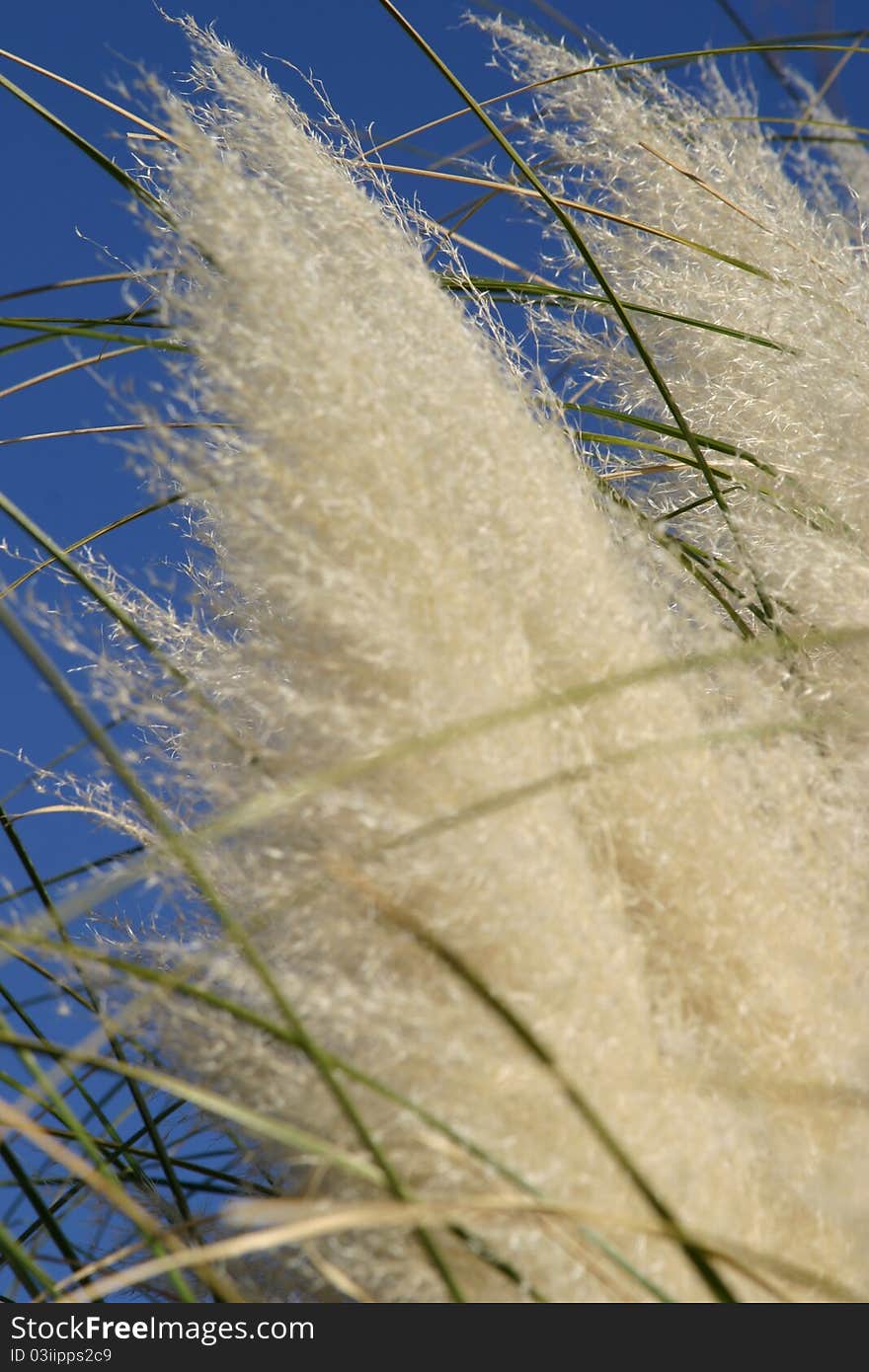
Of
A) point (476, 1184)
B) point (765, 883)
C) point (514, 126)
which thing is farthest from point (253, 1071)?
point (514, 126)

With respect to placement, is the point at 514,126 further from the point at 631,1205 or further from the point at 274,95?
the point at 631,1205

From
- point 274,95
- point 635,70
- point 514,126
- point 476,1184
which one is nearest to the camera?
point 476,1184

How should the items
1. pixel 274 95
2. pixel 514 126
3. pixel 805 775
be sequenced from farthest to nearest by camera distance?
1. pixel 514 126
2. pixel 274 95
3. pixel 805 775

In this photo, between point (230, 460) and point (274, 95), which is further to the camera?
point (274, 95)

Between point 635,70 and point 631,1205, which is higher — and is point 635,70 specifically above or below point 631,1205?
above

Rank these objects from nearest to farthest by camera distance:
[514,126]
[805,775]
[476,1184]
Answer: [476,1184] → [805,775] → [514,126]

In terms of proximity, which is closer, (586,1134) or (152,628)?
(586,1134)
